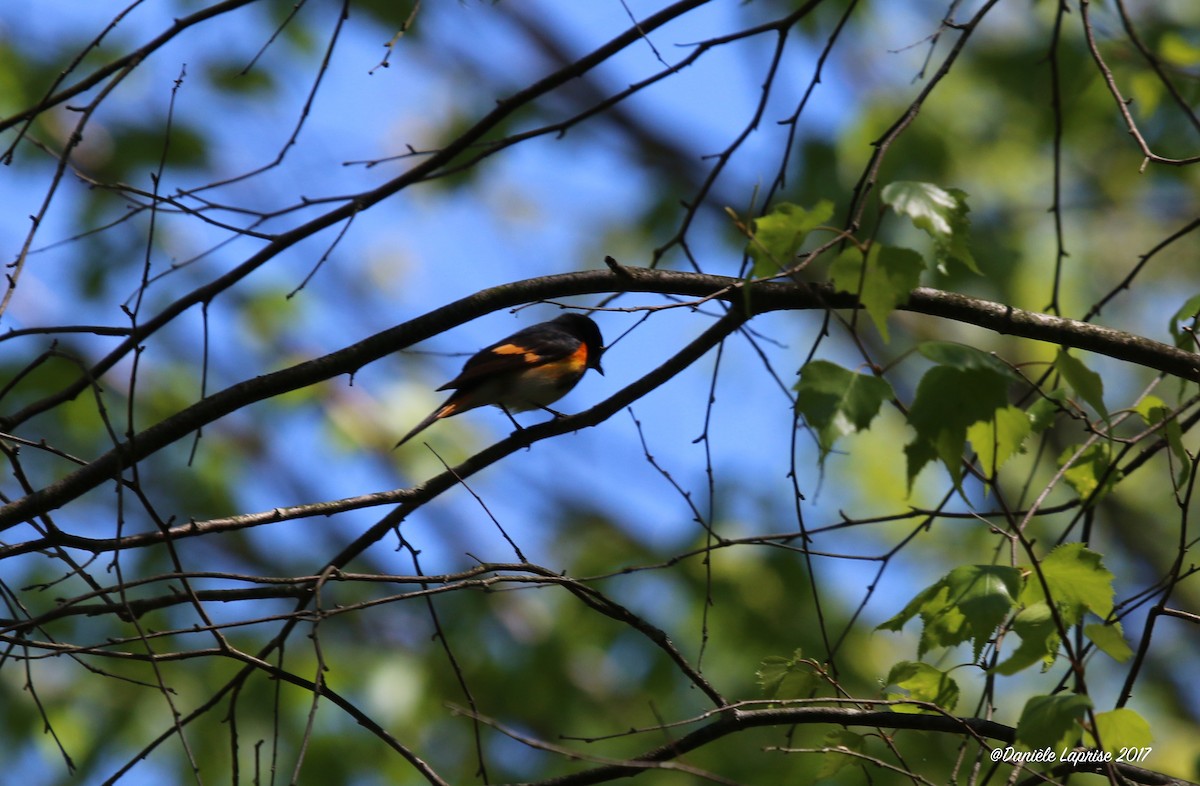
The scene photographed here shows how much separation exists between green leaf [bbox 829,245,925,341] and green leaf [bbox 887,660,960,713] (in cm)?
97

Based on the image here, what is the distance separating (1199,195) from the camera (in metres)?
11.1

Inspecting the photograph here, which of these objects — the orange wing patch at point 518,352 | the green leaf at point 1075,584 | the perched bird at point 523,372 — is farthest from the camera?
the orange wing patch at point 518,352

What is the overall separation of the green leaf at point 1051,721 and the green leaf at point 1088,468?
2.80 ft

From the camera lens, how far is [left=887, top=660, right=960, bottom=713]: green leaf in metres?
2.72

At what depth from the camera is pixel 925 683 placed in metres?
2.75

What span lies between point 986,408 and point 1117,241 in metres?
12.4

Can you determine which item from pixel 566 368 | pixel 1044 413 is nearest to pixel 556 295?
pixel 1044 413

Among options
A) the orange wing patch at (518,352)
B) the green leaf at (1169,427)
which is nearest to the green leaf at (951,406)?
the green leaf at (1169,427)

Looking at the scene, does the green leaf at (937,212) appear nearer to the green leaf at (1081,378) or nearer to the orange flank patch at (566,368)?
the green leaf at (1081,378)

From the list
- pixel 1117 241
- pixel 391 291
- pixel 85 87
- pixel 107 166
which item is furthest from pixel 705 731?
pixel 391 291

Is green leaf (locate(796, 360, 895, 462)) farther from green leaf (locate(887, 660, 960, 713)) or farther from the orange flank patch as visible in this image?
the orange flank patch

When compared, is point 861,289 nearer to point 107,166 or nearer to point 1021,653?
point 1021,653

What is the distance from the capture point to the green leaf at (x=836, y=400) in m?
2.19

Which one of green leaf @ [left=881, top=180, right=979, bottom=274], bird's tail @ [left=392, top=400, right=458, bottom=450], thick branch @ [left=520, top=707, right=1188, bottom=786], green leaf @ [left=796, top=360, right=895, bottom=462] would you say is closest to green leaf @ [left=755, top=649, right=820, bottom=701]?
thick branch @ [left=520, top=707, right=1188, bottom=786]
